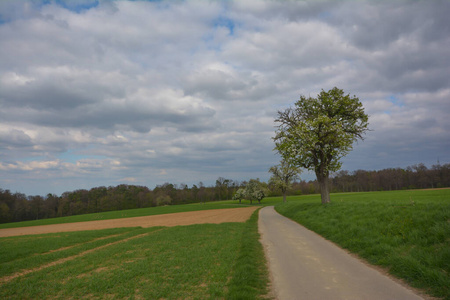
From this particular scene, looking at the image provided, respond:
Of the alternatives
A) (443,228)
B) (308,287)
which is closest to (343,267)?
(308,287)

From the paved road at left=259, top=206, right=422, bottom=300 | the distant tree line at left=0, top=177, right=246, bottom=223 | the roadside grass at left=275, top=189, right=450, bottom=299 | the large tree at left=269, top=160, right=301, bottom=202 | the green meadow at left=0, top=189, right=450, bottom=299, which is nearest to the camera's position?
the paved road at left=259, top=206, right=422, bottom=300

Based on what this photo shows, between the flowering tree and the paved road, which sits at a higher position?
the paved road

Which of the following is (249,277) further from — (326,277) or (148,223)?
(148,223)

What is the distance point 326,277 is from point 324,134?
19.0 meters

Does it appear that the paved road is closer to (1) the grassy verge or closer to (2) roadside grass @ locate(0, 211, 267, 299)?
(1) the grassy verge

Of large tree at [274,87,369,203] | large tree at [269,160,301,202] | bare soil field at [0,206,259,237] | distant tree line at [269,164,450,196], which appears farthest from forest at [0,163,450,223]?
large tree at [274,87,369,203]

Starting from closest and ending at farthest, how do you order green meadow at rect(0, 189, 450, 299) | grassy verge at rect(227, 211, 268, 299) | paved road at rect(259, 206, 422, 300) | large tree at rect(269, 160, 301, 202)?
1. paved road at rect(259, 206, 422, 300)
2. grassy verge at rect(227, 211, 268, 299)
3. green meadow at rect(0, 189, 450, 299)
4. large tree at rect(269, 160, 301, 202)

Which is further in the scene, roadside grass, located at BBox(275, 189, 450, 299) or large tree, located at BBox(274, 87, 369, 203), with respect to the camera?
large tree, located at BBox(274, 87, 369, 203)

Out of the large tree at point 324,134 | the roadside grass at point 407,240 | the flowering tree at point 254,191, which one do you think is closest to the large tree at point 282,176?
the flowering tree at point 254,191

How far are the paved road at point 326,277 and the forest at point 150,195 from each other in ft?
254

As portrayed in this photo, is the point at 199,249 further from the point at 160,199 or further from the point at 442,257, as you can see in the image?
the point at 160,199

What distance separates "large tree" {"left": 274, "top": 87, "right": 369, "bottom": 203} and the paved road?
47.5ft

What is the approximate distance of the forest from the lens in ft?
329

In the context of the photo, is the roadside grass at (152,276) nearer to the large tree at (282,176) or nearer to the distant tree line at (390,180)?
the large tree at (282,176)
